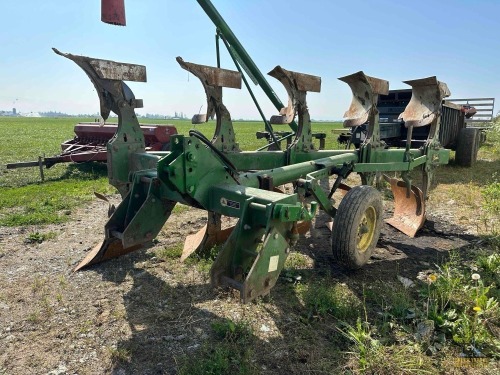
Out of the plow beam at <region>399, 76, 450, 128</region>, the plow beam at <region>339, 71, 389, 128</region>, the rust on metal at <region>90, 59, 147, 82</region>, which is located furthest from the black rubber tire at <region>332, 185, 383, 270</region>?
the rust on metal at <region>90, 59, 147, 82</region>

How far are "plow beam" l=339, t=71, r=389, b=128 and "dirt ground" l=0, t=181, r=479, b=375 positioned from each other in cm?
159

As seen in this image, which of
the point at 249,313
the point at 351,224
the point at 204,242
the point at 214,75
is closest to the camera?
the point at 249,313

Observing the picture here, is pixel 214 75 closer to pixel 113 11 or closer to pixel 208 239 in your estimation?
pixel 113 11

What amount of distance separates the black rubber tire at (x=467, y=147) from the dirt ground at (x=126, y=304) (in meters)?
5.99

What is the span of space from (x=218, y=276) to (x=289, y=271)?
139 cm

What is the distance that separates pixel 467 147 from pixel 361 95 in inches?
272

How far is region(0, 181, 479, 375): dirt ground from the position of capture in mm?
2643

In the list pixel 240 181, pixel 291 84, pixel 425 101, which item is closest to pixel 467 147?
pixel 425 101

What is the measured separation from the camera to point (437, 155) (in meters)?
5.74

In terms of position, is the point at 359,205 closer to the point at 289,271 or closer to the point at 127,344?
the point at 289,271

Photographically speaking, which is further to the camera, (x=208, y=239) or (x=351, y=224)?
(x=208, y=239)

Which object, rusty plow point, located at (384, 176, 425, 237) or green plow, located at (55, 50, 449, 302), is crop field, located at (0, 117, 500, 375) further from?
green plow, located at (55, 50, 449, 302)

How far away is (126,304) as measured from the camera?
3334 mm

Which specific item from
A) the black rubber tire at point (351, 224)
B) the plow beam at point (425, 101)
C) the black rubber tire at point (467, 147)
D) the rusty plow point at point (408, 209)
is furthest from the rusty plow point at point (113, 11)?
the black rubber tire at point (467, 147)
